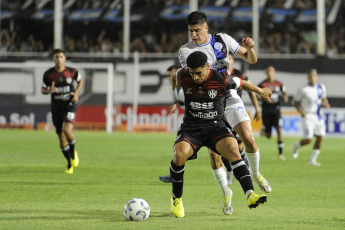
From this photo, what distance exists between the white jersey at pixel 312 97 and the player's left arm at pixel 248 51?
8850 millimetres

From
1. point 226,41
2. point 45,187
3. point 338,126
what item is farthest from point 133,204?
point 338,126

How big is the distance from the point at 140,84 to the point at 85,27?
30.9 ft

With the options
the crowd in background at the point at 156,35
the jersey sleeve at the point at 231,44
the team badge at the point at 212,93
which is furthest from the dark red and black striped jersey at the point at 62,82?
the crowd in background at the point at 156,35

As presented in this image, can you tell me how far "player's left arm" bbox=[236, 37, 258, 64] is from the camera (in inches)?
364

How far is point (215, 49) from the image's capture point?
383 inches

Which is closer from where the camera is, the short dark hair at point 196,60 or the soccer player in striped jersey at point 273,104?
the short dark hair at point 196,60

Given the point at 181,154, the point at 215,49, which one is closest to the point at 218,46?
the point at 215,49

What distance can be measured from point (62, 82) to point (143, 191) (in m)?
4.21

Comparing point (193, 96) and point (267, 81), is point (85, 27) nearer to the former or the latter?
point (267, 81)

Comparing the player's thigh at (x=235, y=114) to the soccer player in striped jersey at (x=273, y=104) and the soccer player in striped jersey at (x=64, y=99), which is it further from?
the soccer player in striped jersey at (x=273, y=104)

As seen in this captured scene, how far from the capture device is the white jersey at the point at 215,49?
971cm

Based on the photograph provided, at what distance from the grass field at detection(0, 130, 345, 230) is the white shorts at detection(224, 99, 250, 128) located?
1.13 metres

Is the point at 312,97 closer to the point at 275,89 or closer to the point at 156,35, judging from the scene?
the point at 275,89

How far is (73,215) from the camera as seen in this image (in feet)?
28.8
